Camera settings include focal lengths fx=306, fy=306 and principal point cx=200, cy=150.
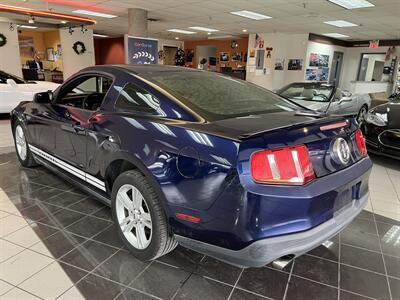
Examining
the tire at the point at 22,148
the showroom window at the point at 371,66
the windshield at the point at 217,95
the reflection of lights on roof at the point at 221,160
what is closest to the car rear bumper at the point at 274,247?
the reflection of lights on roof at the point at 221,160

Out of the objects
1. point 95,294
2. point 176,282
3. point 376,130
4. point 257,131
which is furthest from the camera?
point 376,130

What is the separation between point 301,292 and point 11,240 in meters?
1.98

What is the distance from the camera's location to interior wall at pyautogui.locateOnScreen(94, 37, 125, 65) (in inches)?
743

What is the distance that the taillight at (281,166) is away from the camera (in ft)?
4.54

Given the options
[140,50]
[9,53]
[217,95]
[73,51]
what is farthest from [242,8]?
[9,53]

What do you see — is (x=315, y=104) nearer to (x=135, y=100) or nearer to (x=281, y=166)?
(x=135, y=100)

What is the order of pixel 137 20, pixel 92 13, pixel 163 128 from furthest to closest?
1. pixel 92 13
2. pixel 137 20
3. pixel 163 128

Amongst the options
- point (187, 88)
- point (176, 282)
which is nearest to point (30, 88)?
point (187, 88)

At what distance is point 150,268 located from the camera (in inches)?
75.5

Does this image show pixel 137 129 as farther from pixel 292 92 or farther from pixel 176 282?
pixel 292 92

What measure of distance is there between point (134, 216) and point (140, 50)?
646 cm

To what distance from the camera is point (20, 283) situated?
1.75 meters

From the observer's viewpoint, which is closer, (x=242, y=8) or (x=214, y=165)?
(x=214, y=165)

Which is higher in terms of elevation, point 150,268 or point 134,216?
point 134,216
